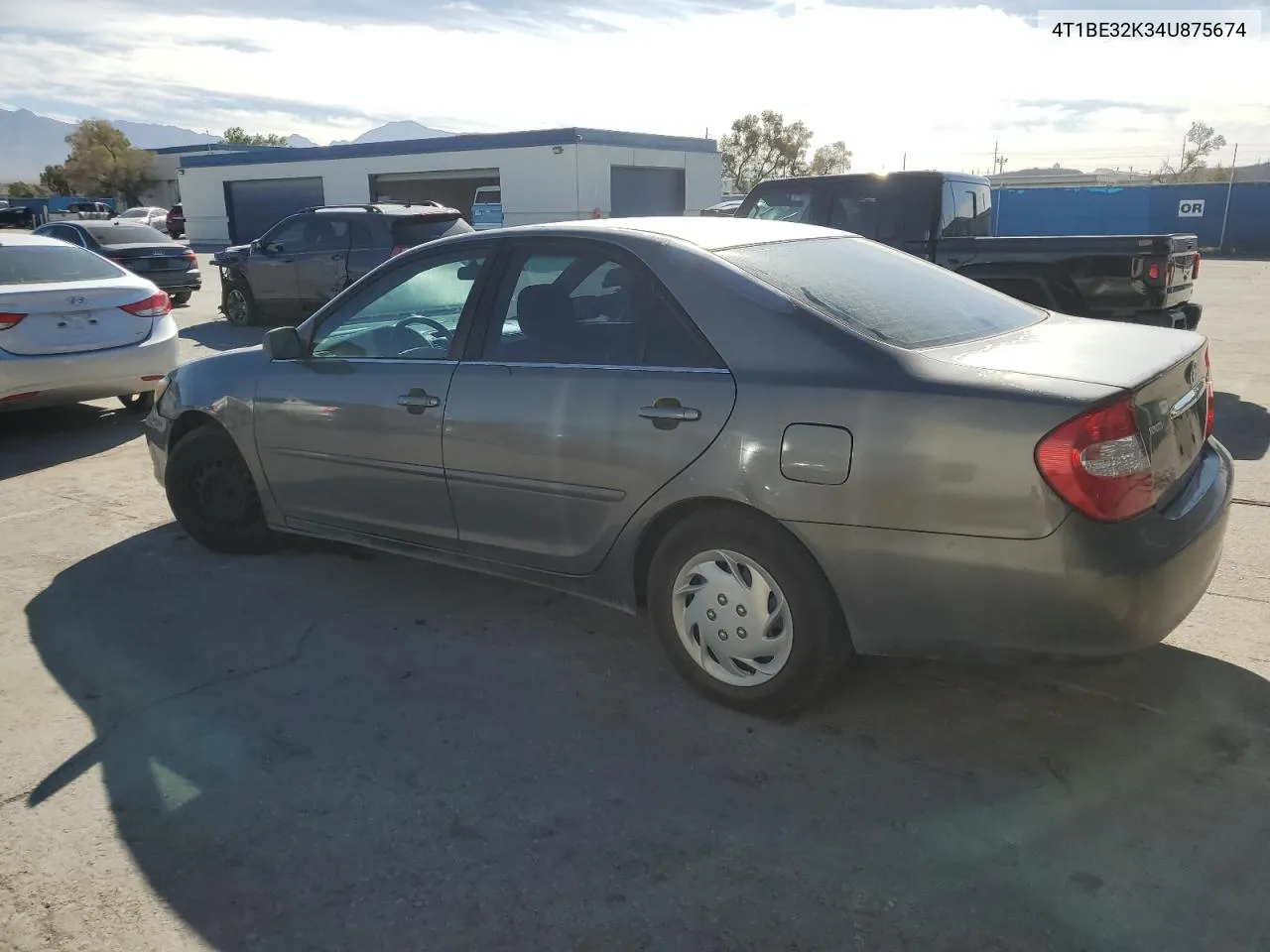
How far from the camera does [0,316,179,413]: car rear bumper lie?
696cm

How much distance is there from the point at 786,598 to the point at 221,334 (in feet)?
40.1

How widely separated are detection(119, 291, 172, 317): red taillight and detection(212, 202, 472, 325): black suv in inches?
163

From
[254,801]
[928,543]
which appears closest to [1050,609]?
[928,543]

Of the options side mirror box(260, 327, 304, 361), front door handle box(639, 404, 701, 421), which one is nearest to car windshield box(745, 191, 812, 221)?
side mirror box(260, 327, 304, 361)

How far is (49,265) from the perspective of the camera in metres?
7.70

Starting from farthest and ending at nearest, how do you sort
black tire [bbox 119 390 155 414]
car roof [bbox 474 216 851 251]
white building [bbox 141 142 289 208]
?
white building [bbox 141 142 289 208]
black tire [bbox 119 390 155 414]
car roof [bbox 474 216 851 251]

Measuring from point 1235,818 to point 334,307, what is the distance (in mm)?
3818

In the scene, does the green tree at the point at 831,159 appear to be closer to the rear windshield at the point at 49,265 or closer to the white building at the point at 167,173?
the white building at the point at 167,173

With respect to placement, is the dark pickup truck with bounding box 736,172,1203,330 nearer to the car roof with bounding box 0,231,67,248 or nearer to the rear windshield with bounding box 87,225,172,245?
the car roof with bounding box 0,231,67,248

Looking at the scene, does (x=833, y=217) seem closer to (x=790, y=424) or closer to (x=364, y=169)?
(x=790, y=424)

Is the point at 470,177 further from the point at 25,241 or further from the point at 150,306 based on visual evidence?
the point at 150,306

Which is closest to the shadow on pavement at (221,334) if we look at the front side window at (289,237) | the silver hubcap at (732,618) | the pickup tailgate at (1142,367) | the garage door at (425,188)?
the front side window at (289,237)

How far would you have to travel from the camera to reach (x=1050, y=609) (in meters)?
2.72

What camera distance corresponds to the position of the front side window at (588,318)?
11.0 ft
